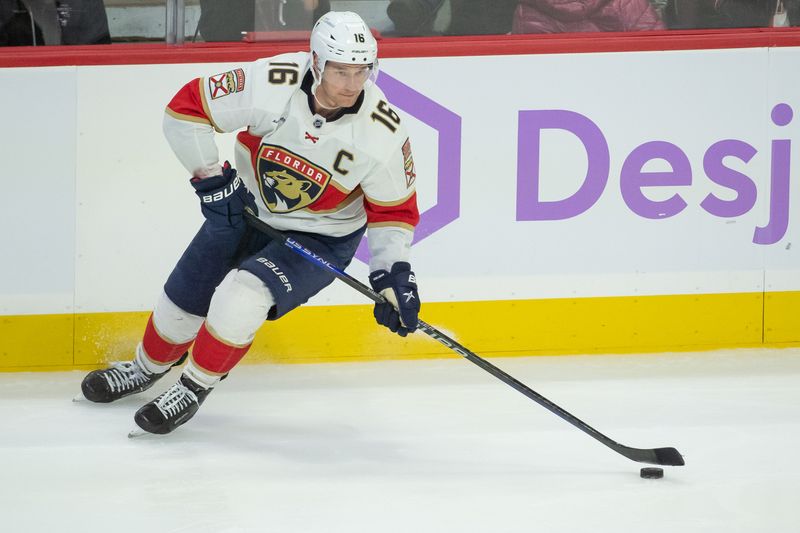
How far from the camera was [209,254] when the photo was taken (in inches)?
118

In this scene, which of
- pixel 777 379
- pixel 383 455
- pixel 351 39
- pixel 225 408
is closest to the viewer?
pixel 351 39

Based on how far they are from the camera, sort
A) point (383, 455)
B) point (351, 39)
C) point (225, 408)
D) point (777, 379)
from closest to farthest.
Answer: point (351, 39) → point (383, 455) → point (225, 408) → point (777, 379)

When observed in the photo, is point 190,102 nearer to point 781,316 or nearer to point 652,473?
point 652,473

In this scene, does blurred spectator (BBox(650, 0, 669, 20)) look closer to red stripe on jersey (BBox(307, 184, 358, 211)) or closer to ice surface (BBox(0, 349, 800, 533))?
ice surface (BBox(0, 349, 800, 533))

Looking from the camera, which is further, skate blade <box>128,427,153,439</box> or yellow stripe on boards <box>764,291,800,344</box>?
yellow stripe on boards <box>764,291,800,344</box>

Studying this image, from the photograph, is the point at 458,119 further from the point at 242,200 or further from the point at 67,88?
the point at 67,88

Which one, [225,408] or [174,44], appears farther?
[174,44]

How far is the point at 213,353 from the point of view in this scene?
112 inches

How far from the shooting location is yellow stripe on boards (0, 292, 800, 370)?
11.8ft

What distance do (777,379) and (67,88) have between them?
2407 mm

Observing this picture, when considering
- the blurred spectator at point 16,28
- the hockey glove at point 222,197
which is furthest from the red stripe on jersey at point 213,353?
the blurred spectator at point 16,28

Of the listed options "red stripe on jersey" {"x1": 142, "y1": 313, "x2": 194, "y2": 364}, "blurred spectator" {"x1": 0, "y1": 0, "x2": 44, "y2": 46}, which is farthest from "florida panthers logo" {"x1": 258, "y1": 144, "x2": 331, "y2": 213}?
"blurred spectator" {"x1": 0, "y1": 0, "x2": 44, "y2": 46}

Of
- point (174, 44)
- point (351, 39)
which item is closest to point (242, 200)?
point (351, 39)

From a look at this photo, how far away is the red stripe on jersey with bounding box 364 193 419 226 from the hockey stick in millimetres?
175
